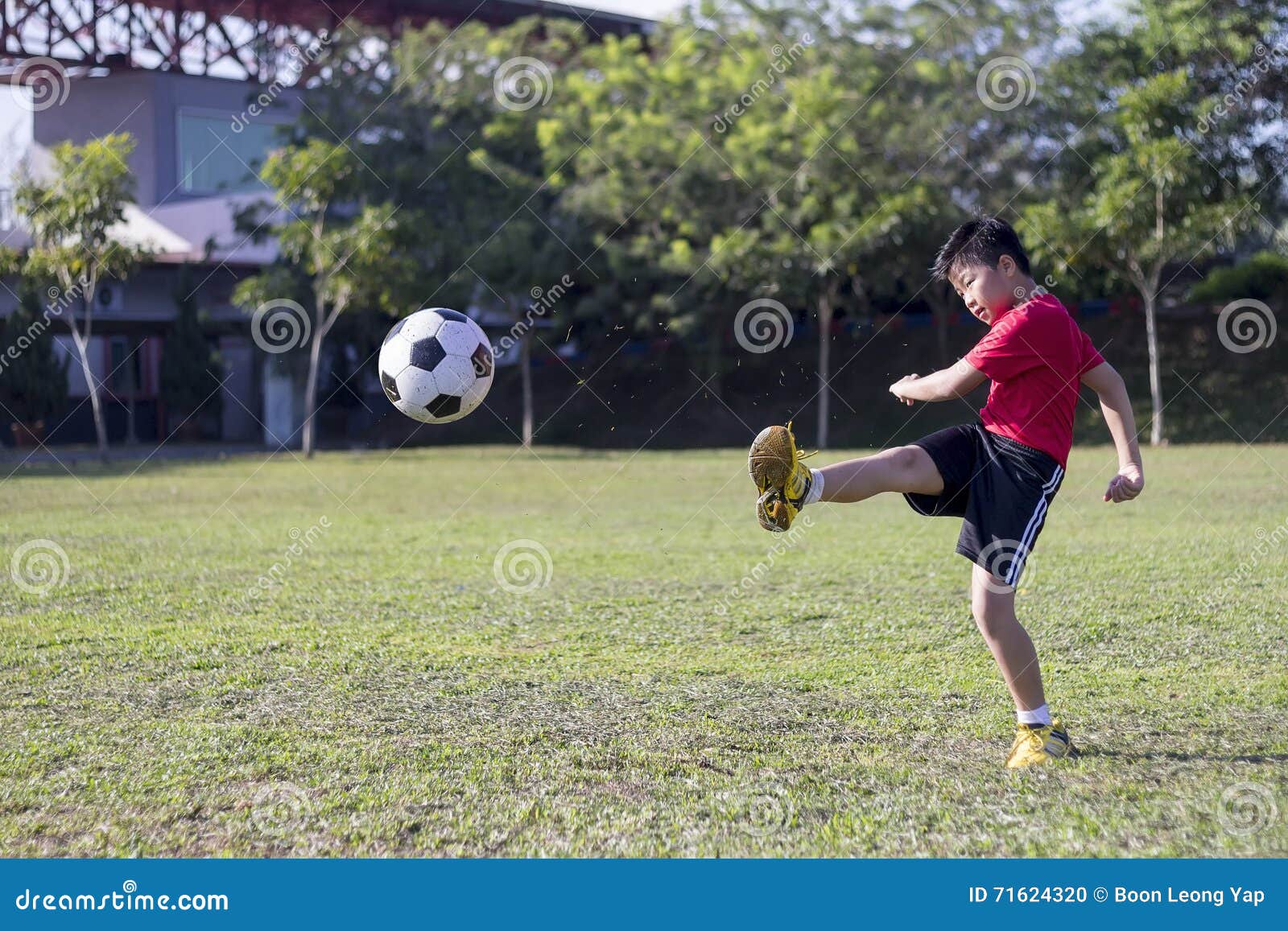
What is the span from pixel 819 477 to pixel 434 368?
2529 millimetres

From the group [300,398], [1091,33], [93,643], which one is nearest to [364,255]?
[300,398]

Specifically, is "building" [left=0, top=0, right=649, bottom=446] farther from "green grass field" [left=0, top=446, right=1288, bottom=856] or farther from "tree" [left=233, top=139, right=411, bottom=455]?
"green grass field" [left=0, top=446, right=1288, bottom=856]

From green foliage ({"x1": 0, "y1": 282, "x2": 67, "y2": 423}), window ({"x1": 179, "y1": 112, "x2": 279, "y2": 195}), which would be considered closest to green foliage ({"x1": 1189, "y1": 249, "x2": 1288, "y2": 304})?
window ({"x1": 179, "y1": 112, "x2": 279, "y2": 195})

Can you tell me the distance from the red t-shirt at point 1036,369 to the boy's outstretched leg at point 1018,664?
18.2 inches

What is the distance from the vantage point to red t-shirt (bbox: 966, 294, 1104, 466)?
152 inches

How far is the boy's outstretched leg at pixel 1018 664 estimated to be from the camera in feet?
12.8

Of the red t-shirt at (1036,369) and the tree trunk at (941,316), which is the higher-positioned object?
the red t-shirt at (1036,369)

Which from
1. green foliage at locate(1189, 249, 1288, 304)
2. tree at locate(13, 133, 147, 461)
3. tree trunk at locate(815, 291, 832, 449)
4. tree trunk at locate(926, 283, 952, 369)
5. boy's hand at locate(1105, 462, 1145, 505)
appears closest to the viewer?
boy's hand at locate(1105, 462, 1145, 505)

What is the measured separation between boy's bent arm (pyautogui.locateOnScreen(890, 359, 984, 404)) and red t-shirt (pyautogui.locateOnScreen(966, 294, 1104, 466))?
0.10ft

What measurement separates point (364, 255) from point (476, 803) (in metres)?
19.0

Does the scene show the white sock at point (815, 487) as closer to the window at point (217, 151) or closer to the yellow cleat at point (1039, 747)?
the yellow cleat at point (1039, 747)

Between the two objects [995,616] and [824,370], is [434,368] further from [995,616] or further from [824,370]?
[824,370]

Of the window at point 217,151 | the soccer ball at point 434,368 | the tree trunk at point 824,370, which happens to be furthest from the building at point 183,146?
the soccer ball at point 434,368
